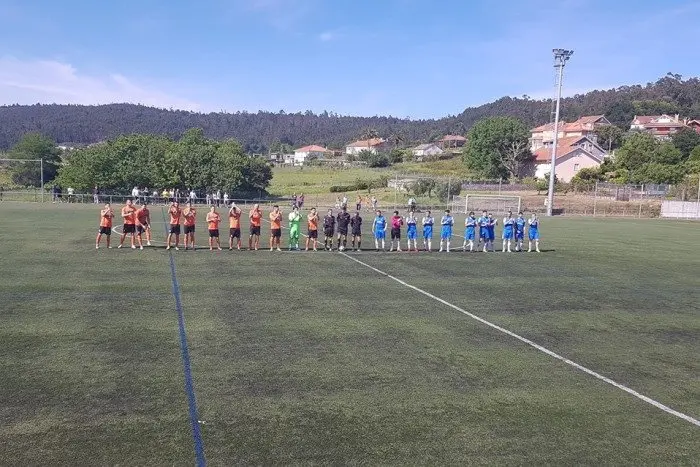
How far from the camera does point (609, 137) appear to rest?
10975cm

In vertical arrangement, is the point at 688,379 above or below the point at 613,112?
below

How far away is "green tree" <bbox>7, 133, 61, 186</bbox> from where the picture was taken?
74750 mm

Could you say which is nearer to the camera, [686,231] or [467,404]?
[467,404]

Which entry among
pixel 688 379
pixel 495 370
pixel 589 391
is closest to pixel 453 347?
pixel 495 370

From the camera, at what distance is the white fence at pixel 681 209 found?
51125mm

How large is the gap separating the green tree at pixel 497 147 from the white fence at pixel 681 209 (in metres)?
31.9

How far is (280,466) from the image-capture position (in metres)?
5.99

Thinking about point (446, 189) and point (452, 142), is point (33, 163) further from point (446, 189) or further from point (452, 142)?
point (452, 142)

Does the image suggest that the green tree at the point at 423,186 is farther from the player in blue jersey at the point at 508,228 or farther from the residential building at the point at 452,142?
the residential building at the point at 452,142

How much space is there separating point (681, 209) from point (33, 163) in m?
71.1

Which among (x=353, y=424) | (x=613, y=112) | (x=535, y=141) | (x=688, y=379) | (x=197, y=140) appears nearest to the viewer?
(x=353, y=424)

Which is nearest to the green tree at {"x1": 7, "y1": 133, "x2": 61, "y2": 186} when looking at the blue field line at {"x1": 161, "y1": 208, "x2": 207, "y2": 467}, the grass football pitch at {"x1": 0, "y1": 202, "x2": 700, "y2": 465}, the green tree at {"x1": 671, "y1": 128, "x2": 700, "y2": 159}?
the grass football pitch at {"x1": 0, "y1": 202, "x2": 700, "y2": 465}

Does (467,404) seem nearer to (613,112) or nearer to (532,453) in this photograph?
(532,453)

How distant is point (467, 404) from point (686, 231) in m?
36.2
